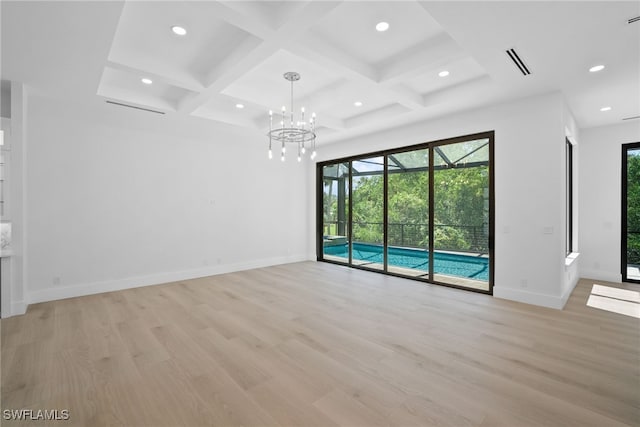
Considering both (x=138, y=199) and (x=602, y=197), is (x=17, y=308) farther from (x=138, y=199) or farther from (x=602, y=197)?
(x=602, y=197)

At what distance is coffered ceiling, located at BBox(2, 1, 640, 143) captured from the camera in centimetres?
242

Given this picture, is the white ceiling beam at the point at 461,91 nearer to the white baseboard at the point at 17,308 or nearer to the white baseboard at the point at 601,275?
the white baseboard at the point at 601,275

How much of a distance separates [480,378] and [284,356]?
1653 mm

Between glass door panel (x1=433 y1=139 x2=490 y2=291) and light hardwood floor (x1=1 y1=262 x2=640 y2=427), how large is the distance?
93cm

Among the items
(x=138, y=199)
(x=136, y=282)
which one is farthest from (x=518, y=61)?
(x=136, y=282)

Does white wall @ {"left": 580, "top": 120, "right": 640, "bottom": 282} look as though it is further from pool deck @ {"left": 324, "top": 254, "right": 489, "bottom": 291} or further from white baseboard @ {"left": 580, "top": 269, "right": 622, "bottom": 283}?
pool deck @ {"left": 324, "top": 254, "right": 489, "bottom": 291}

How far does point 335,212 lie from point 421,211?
96.3 inches

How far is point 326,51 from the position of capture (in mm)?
3092

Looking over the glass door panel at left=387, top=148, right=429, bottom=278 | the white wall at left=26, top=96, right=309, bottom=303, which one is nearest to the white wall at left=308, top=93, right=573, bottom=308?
the glass door panel at left=387, top=148, right=429, bottom=278

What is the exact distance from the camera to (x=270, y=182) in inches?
284

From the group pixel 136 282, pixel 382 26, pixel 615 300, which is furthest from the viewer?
pixel 136 282

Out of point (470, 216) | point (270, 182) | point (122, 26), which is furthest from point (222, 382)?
point (270, 182)

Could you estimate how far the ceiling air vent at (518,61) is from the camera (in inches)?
117

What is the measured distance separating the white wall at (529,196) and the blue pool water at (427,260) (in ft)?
1.72
